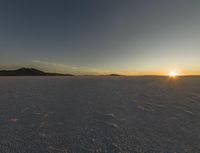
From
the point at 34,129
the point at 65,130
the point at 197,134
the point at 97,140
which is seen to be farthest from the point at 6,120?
the point at 197,134

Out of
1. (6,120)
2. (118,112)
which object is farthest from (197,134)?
(6,120)

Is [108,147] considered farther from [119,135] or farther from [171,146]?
[171,146]

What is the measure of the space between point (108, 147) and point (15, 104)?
621cm

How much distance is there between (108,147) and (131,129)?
142 centimetres

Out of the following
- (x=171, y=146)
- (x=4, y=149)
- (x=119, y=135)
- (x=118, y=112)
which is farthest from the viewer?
(x=118, y=112)

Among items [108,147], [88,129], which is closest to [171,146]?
[108,147]

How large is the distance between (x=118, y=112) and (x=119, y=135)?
7.18 ft

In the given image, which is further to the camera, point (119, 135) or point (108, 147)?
point (119, 135)

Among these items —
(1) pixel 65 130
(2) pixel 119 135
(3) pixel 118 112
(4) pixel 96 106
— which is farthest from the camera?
(4) pixel 96 106

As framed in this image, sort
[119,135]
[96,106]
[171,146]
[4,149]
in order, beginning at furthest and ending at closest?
1. [96,106]
2. [119,135]
3. [171,146]
4. [4,149]

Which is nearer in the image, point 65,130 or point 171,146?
point 171,146

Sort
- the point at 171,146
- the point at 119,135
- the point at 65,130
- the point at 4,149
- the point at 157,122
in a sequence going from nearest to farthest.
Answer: the point at 4,149, the point at 171,146, the point at 119,135, the point at 65,130, the point at 157,122

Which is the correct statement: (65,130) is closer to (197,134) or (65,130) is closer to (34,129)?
(34,129)

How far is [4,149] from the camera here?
12.6 ft
